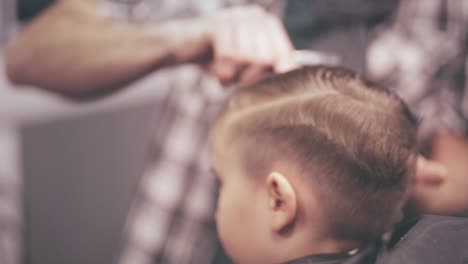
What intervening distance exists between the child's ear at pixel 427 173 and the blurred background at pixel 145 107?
0.17 ft

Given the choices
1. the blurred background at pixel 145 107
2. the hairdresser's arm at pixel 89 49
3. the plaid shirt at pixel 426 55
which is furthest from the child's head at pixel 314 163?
the plaid shirt at pixel 426 55

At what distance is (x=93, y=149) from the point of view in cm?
164

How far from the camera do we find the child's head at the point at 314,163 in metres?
0.65

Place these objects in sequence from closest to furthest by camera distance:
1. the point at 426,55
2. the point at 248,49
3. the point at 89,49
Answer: the point at 248,49
the point at 89,49
the point at 426,55

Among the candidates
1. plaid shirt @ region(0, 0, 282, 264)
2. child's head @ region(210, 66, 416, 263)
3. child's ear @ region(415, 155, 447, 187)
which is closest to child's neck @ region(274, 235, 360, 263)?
child's head @ region(210, 66, 416, 263)

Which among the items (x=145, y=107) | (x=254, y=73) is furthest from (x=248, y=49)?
(x=145, y=107)

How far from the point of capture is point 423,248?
0.61 m

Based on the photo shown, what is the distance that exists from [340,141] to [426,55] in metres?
0.64

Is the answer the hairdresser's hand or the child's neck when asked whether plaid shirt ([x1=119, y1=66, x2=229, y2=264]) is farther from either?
the child's neck

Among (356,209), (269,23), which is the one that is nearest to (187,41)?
(269,23)

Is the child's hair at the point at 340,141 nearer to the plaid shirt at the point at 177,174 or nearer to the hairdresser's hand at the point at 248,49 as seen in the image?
the hairdresser's hand at the point at 248,49

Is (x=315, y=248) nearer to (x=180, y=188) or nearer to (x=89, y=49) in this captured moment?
(x=89, y=49)

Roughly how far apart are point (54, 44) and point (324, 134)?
0.64 metres

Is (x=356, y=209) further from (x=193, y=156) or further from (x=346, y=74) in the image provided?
(x=193, y=156)
